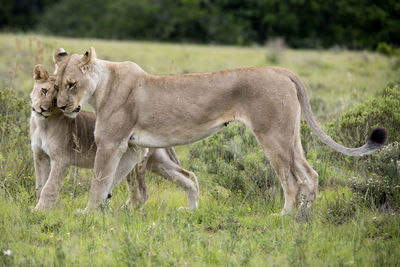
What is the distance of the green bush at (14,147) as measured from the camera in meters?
5.85

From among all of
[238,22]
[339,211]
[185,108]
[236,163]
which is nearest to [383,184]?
[339,211]

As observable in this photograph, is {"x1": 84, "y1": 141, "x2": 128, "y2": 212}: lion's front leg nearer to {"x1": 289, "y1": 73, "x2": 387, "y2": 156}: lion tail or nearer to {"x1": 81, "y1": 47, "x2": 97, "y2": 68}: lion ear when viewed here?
{"x1": 81, "y1": 47, "x2": 97, "y2": 68}: lion ear

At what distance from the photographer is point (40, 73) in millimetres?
5543

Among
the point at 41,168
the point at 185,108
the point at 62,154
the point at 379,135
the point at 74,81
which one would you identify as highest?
the point at 379,135

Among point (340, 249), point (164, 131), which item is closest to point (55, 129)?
point (164, 131)

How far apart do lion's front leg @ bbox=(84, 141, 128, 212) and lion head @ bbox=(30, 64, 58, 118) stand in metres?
0.60

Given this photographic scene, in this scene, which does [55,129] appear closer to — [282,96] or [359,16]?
[282,96]

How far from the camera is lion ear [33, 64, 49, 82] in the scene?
554 cm

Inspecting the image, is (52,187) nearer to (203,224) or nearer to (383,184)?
(203,224)

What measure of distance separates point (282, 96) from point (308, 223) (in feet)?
3.95

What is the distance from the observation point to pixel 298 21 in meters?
34.8

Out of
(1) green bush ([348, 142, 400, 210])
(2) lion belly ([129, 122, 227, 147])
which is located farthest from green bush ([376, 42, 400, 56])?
(2) lion belly ([129, 122, 227, 147])

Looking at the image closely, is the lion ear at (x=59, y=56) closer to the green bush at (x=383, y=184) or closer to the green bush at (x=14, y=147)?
the green bush at (x=14, y=147)

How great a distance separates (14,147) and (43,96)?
1357 millimetres
